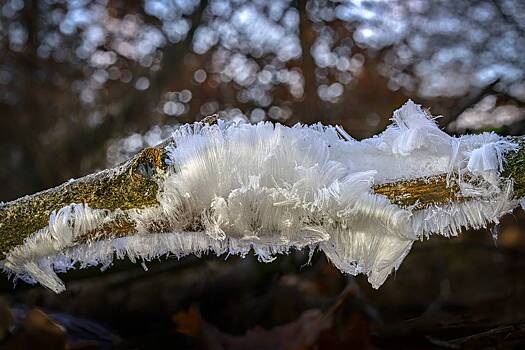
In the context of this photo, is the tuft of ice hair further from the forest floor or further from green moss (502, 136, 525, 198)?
the forest floor

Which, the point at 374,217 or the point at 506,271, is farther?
the point at 506,271

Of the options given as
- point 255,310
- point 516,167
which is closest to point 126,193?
point 516,167

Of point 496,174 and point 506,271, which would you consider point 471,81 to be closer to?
point 506,271

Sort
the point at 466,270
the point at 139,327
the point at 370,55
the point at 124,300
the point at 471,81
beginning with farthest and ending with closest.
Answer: the point at 466,270 → the point at 370,55 → the point at 471,81 → the point at 124,300 → the point at 139,327

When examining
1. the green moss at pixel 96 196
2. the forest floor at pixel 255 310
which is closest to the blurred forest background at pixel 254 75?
the forest floor at pixel 255 310

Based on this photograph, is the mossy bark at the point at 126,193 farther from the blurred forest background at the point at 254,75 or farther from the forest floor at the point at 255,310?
the blurred forest background at the point at 254,75

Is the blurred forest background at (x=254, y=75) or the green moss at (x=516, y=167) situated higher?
the green moss at (x=516, y=167)

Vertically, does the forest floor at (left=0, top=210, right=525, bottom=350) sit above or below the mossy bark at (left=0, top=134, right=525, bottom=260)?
below

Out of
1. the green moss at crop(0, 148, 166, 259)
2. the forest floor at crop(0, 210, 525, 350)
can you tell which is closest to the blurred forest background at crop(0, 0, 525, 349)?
the forest floor at crop(0, 210, 525, 350)

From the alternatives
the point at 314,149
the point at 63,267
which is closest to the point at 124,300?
the point at 63,267
